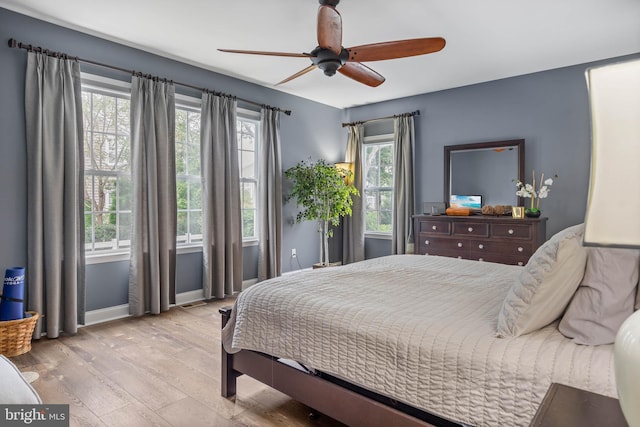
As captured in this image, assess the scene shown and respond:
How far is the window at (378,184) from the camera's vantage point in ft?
19.4

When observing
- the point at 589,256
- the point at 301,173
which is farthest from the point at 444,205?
the point at 589,256

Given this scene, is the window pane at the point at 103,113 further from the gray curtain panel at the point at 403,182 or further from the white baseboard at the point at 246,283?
the gray curtain panel at the point at 403,182

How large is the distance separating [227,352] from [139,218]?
2123 millimetres

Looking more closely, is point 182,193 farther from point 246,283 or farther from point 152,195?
point 246,283

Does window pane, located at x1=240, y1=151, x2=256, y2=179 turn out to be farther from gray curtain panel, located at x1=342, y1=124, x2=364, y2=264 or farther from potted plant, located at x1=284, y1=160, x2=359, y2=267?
gray curtain panel, located at x1=342, y1=124, x2=364, y2=264

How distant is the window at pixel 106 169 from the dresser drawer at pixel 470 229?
145 inches

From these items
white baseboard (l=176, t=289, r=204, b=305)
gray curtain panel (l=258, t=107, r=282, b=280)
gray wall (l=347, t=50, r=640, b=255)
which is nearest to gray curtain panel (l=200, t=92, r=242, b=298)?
white baseboard (l=176, t=289, r=204, b=305)

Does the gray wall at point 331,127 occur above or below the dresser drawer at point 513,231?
above

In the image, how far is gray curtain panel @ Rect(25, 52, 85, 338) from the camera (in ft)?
10.3

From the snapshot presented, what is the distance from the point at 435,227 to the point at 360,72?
2.37 metres

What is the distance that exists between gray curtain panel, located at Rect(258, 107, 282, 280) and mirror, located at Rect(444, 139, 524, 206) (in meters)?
2.28

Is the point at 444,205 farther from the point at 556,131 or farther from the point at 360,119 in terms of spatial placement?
the point at 360,119

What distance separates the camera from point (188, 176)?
4383 mm

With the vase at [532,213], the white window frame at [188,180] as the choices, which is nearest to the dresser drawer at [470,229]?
the vase at [532,213]
